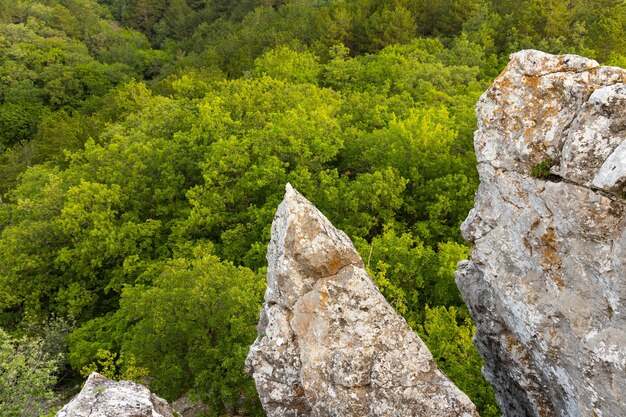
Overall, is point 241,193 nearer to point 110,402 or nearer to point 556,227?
point 110,402

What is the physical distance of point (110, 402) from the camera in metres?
11.6

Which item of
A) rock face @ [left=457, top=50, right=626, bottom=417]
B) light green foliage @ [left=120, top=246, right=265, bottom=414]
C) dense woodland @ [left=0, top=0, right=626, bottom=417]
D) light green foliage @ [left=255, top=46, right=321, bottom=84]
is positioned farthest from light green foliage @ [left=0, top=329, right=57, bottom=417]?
light green foliage @ [left=255, top=46, right=321, bottom=84]

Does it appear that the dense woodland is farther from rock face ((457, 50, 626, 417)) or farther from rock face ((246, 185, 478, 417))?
rock face ((457, 50, 626, 417))

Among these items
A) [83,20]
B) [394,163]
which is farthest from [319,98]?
[83,20]

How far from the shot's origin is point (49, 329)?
29.0m

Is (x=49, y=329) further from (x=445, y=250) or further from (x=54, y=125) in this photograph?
(x=54, y=125)

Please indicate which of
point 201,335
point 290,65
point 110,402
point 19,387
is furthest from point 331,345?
point 290,65

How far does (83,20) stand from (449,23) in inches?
3175

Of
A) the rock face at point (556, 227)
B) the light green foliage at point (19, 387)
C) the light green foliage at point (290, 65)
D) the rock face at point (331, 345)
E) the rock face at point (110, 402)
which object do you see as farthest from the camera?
the light green foliage at point (290, 65)

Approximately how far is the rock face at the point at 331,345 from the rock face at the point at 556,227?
2.23 meters

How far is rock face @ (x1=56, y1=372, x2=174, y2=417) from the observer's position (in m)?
11.3

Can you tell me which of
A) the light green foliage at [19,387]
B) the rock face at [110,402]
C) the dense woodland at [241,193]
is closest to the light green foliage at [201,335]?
the dense woodland at [241,193]

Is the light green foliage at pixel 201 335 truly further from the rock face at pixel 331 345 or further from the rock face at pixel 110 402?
the rock face at pixel 331 345

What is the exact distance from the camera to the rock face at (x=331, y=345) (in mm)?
11711
